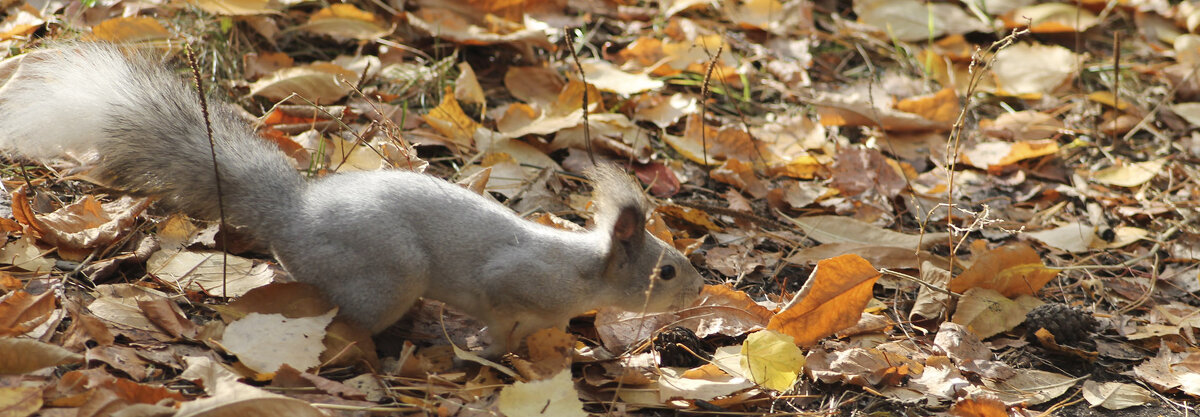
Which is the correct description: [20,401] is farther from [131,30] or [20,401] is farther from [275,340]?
[131,30]

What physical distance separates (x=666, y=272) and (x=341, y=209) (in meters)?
0.81

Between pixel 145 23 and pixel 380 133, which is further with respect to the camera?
pixel 145 23

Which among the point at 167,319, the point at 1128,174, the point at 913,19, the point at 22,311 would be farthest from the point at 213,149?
the point at 913,19

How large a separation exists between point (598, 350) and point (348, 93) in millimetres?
1433

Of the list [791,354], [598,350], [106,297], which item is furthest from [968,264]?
[106,297]

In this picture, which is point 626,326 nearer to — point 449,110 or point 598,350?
point 598,350

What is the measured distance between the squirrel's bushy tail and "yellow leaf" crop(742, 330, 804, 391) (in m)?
1.13

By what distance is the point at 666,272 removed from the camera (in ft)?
8.25

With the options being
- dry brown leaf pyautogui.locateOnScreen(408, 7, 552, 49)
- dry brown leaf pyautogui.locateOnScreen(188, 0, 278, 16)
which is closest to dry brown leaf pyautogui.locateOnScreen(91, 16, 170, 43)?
dry brown leaf pyautogui.locateOnScreen(188, 0, 278, 16)

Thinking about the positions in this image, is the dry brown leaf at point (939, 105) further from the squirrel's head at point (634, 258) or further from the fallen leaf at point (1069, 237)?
the squirrel's head at point (634, 258)

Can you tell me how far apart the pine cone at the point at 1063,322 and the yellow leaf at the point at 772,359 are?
82cm

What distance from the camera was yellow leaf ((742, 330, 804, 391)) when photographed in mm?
2324

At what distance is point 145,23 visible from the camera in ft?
11.3

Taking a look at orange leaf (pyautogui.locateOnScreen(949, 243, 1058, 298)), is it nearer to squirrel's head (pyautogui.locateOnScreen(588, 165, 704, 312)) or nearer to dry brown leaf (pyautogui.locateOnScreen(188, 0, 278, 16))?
squirrel's head (pyautogui.locateOnScreen(588, 165, 704, 312))
